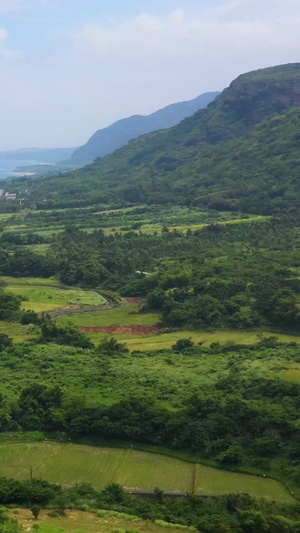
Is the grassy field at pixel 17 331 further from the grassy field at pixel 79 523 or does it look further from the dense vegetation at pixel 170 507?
the grassy field at pixel 79 523

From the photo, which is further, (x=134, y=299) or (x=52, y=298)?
(x=134, y=299)

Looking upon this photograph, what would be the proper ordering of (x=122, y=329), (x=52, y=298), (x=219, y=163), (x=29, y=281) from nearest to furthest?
1. (x=122, y=329)
2. (x=52, y=298)
3. (x=29, y=281)
4. (x=219, y=163)

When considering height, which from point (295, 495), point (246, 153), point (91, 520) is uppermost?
point (246, 153)

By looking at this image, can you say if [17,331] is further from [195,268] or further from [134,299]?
[195,268]

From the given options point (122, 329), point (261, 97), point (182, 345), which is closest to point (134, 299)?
point (122, 329)

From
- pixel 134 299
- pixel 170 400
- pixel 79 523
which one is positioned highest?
pixel 79 523

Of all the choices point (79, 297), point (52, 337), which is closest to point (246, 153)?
point (79, 297)

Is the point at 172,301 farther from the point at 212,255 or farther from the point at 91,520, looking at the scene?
the point at 91,520
